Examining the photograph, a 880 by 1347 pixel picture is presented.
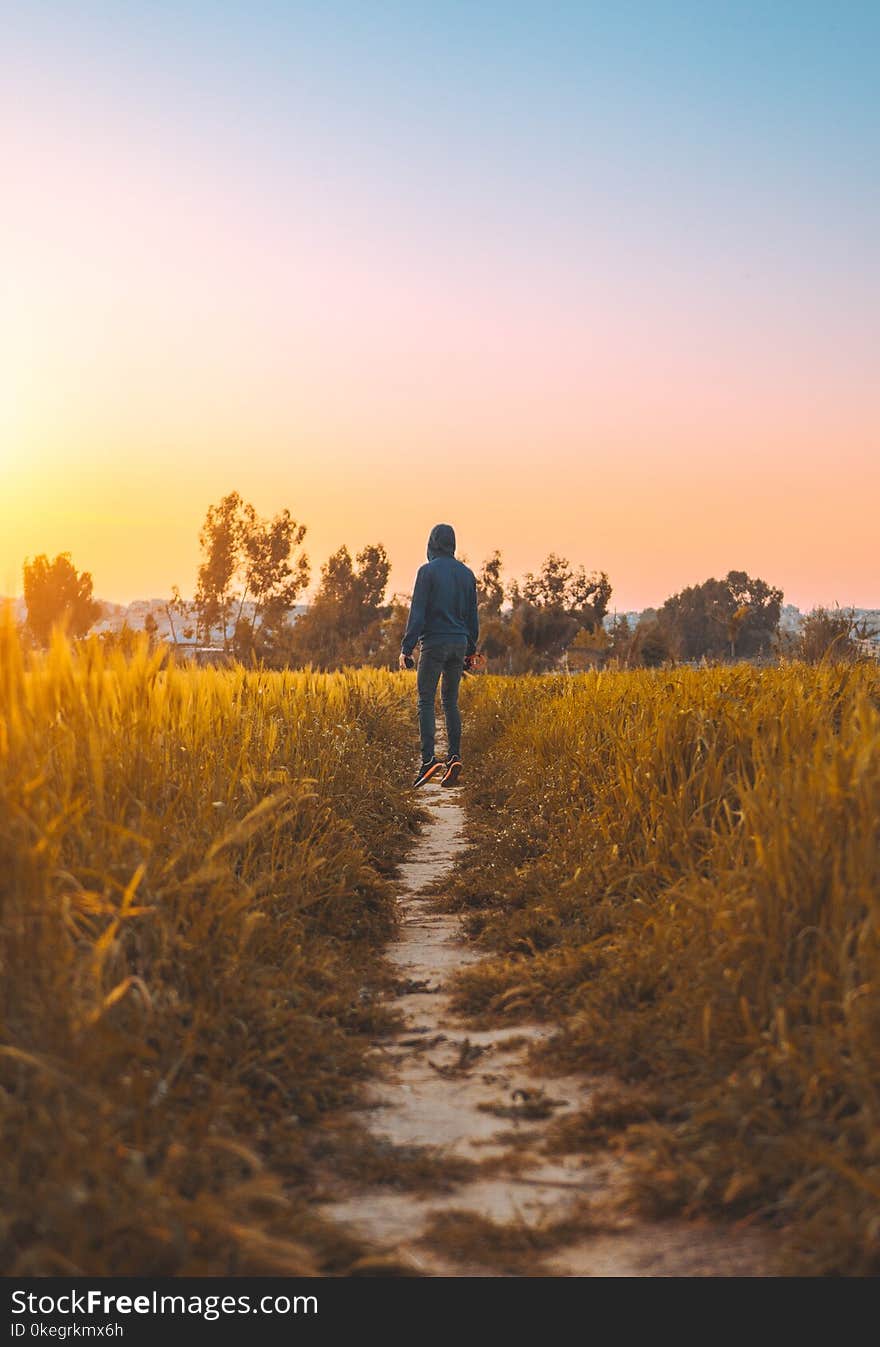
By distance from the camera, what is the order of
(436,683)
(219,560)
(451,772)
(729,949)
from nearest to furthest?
(729,949)
(451,772)
(436,683)
(219,560)

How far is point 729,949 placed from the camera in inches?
131

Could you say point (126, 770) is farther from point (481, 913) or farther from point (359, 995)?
point (481, 913)

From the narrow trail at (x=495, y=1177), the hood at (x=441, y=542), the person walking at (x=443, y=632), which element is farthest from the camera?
the hood at (x=441, y=542)

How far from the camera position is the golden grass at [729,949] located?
102 inches

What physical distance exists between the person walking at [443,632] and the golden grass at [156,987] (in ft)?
17.6

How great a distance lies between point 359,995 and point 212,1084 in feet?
4.72

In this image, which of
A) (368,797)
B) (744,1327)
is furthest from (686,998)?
(368,797)

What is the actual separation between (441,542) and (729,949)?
28.1ft

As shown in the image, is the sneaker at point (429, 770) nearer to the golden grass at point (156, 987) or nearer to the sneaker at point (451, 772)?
the sneaker at point (451, 772)

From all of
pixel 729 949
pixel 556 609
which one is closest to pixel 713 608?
pixel 556 609

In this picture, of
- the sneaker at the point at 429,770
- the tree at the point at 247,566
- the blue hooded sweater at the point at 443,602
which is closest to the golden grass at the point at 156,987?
the sneaker at the point at 429,770

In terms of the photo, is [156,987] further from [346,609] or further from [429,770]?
[346,609]

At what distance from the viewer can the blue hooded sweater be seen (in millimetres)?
11039

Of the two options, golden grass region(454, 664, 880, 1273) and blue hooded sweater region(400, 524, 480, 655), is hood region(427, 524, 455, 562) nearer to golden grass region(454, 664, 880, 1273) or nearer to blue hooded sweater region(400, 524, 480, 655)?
blue hooded sweater region(400, 524, 480, 655)
